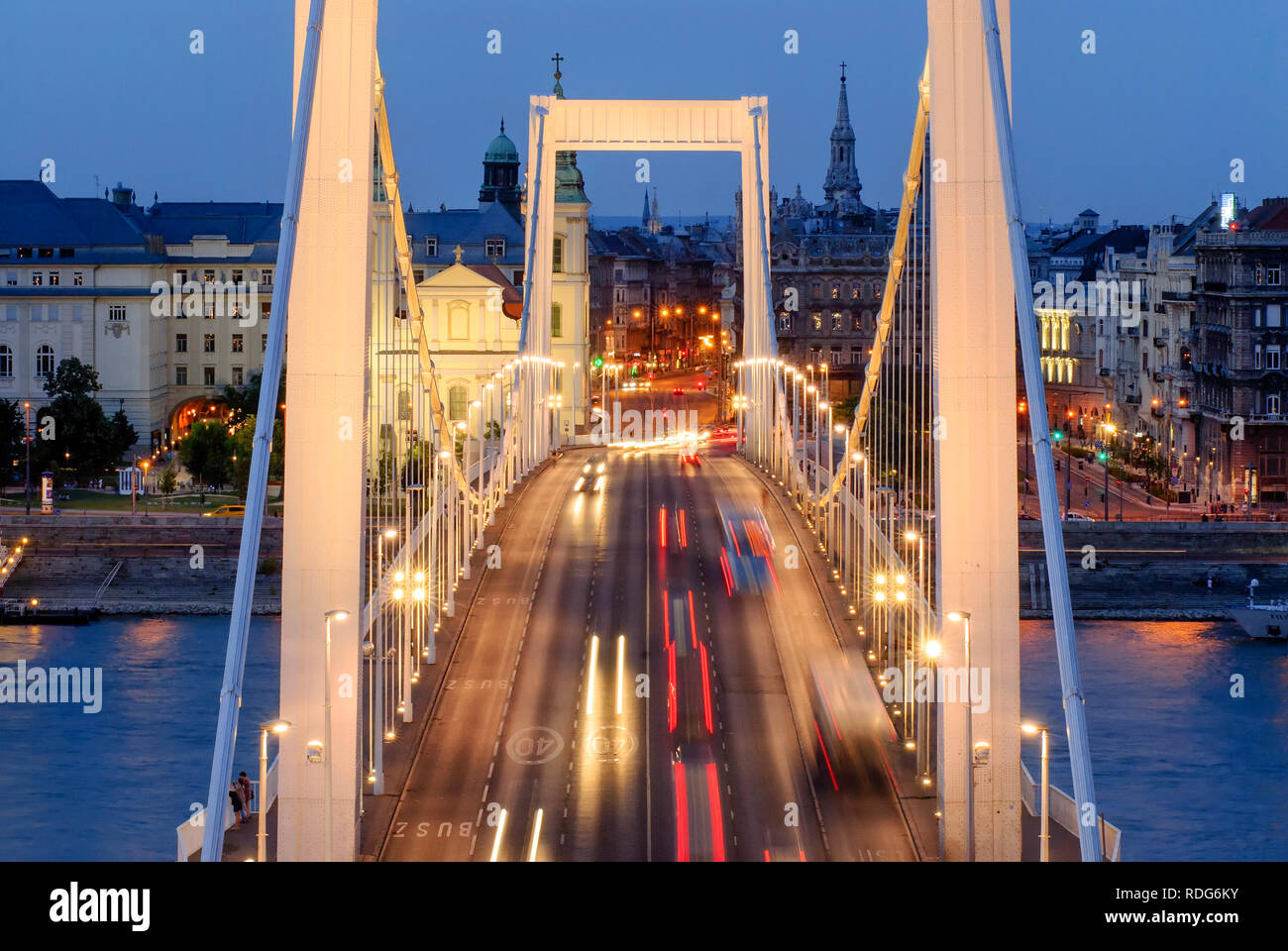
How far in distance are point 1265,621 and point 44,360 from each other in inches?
1815

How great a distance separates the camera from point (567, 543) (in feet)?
136

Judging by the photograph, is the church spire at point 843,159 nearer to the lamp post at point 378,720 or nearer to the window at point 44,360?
the window at point 44,360

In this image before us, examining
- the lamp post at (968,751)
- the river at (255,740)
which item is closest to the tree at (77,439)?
the river at (255,740)

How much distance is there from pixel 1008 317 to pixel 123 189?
8447 cm

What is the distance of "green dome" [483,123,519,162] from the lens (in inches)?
4200

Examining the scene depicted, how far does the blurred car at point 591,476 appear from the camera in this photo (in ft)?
169

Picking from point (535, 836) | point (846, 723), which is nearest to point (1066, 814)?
point (535, 836)

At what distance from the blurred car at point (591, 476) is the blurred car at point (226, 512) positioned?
1006 centimetres

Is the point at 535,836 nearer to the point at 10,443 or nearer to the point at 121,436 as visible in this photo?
the point at 10,443

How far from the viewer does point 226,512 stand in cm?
6075

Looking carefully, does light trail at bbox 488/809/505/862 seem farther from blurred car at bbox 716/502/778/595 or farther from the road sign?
blurred car at bbox 716/502/778/595


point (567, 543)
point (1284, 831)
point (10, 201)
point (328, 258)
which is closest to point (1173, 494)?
point (567, 543)

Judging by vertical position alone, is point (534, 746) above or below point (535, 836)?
above
